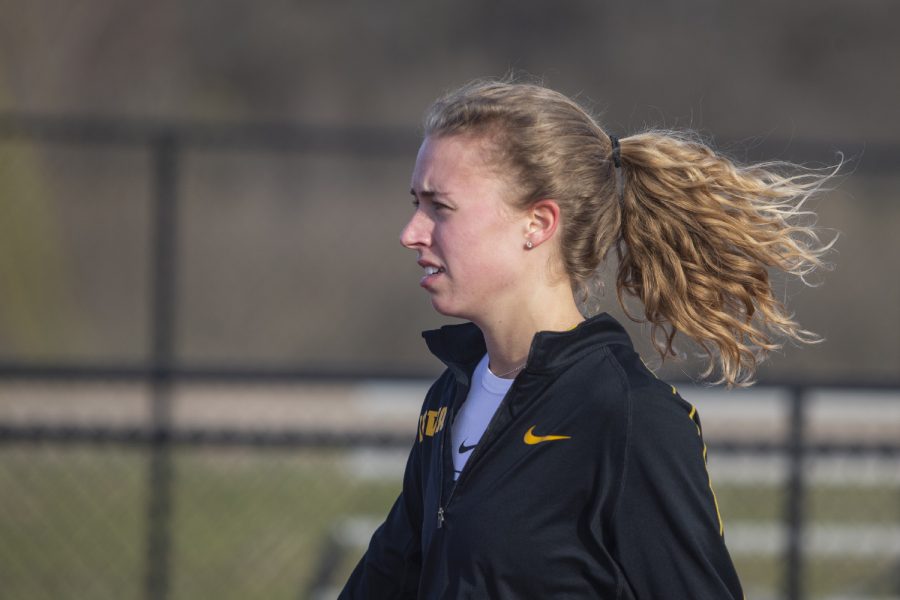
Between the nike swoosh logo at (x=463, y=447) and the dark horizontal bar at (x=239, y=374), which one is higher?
the nike swoosh logo at (x=463, y=447)

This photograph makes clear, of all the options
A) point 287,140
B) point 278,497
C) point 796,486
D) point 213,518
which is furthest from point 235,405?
point 796,486

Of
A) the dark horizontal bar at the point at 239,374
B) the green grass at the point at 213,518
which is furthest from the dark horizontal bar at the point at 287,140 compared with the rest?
the green grass at the point at 213,518

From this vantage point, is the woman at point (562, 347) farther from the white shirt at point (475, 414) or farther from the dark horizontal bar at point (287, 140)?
the dark horizontal bar at point (287, 140)

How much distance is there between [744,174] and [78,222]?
11116 millimetres

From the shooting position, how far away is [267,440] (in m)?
4.14

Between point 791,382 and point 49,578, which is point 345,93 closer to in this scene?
point 49,578

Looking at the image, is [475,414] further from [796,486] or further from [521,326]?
[796,486]

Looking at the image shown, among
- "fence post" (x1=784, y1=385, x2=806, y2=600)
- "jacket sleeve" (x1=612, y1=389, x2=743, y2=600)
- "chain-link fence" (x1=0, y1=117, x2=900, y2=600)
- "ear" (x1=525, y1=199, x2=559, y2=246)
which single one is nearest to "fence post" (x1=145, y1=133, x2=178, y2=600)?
"chain-link fence" (x1=0, y1=117, x2=900, y2=600)

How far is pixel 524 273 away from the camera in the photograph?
2.02m

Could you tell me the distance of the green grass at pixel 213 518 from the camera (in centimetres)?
541

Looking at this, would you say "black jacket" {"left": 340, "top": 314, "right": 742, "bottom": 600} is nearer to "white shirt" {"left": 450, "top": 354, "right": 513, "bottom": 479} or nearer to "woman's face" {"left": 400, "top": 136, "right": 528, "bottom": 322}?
"white shirt" {"left": 450, "top": 354, "right": 513, "bottom": 479}

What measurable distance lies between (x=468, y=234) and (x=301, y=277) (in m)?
8.14

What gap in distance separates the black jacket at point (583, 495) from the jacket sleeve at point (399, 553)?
17 cm

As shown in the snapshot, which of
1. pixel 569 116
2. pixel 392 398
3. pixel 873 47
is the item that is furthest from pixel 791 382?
pixel 873 47
